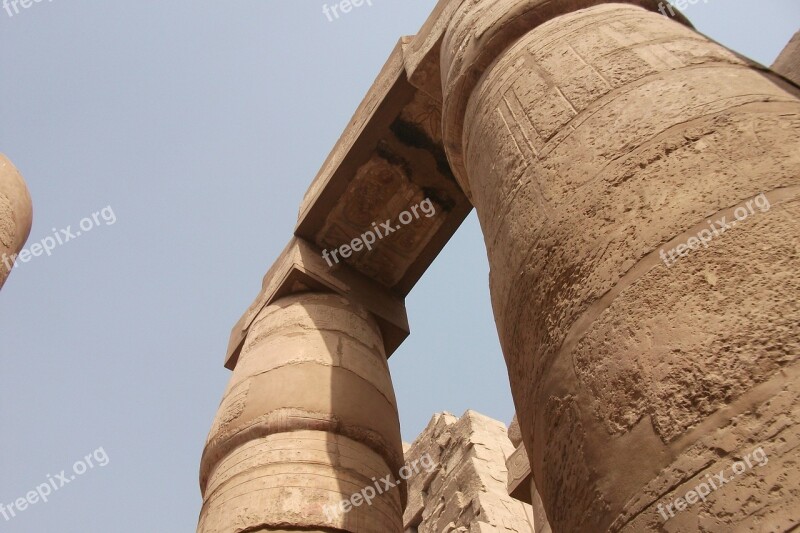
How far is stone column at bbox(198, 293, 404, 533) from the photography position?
4348 mm

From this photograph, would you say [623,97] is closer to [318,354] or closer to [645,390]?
[645,390]

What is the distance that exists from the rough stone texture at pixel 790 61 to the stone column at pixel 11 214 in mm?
5497

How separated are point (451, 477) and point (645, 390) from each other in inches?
382

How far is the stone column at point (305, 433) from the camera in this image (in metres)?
4.35

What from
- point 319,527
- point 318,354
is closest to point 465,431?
point 318,354

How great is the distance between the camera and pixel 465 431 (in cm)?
1126

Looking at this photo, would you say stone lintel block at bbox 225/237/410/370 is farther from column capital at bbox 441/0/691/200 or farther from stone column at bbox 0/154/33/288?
column capital at bbox 441/0/691/200

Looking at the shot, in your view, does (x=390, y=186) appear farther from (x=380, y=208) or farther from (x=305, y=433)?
(x=305, y=433)

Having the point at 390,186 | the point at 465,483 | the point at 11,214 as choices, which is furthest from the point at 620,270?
the point at 465,483

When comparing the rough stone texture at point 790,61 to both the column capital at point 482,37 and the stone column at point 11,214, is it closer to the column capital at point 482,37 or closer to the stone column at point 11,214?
the column capital at point 482,37

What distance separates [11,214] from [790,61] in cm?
571

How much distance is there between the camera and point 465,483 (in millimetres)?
10398

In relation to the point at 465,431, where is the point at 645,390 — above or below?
below

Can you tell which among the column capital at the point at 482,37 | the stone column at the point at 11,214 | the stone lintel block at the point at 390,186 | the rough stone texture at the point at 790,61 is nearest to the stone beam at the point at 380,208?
the stone lintel block at the point at 390,186
